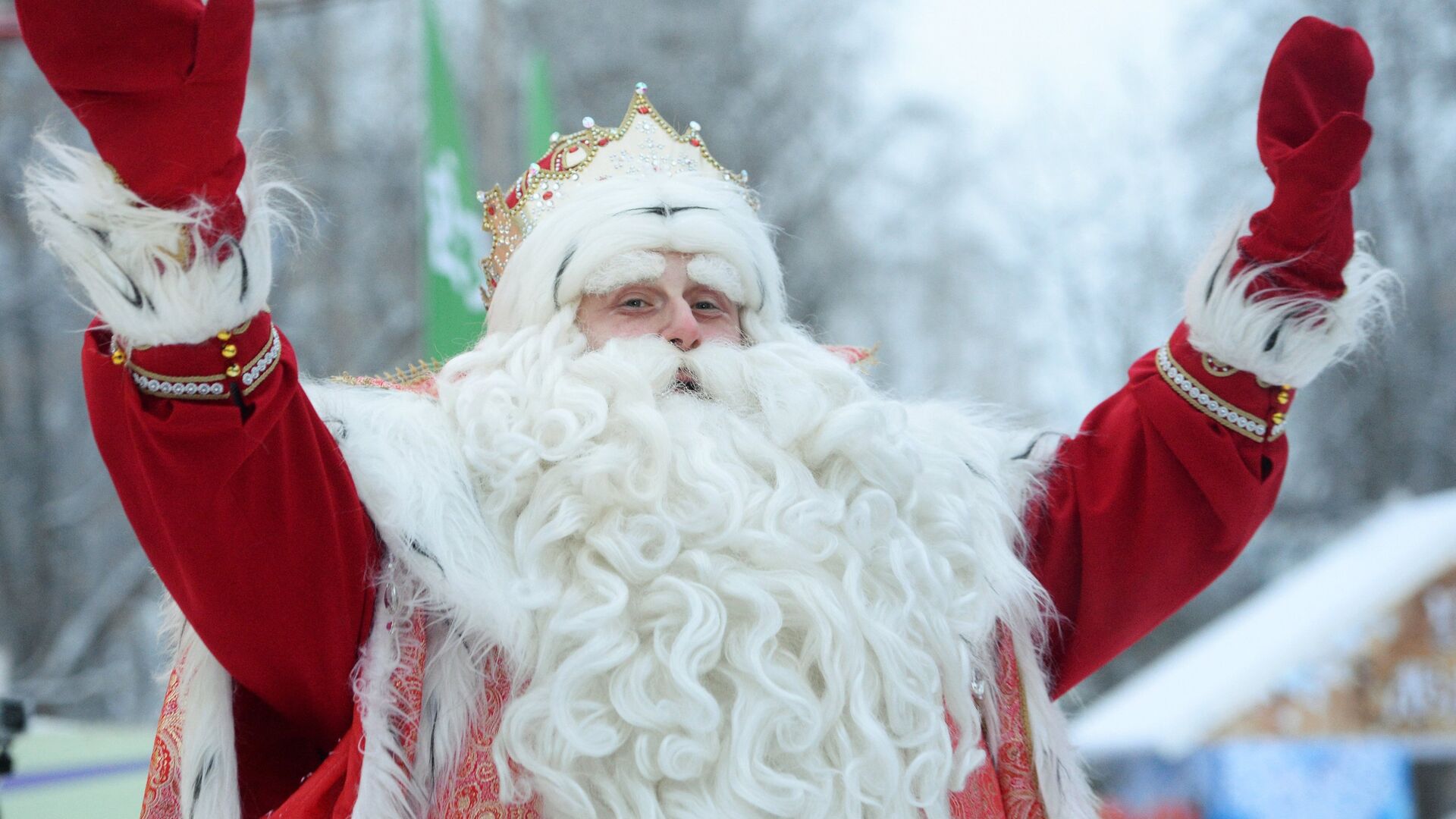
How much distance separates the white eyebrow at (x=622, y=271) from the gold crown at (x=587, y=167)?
0.24m

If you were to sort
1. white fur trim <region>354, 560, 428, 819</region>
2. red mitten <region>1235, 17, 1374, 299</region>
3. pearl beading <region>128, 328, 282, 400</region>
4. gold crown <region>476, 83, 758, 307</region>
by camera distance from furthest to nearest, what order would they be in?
gold crown <region>476, 83, 758, 307</region>
red mitten <region>1235, 17, 1374, 299</region>
white fur trim <region>354, 560, 428, 819</region>
pearl beading <region>128, 328, 282, 400</region>

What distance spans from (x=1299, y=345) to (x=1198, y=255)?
248 mm

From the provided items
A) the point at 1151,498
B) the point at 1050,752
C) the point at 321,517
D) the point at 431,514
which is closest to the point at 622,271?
the point at 431,514

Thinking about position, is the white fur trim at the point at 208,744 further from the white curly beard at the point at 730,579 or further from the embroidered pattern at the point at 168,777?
the white curly beard at the point at 730,579

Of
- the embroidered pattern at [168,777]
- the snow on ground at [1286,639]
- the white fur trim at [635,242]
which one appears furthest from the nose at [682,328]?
the snow on ground at [1286,639]

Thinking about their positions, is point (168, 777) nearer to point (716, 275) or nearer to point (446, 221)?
point (716, 275)

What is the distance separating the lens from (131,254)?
5.26ft

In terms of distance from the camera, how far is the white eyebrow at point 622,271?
2.34 meters

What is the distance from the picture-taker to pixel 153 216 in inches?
62.7

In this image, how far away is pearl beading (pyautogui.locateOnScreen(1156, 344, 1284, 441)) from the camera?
223 cm

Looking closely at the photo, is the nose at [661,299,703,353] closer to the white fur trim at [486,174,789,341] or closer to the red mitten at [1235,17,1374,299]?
the white fur trim at [486,174,789,341]

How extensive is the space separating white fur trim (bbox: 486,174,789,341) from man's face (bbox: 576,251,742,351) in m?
0.04

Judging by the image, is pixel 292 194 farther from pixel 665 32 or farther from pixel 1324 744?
pixel 665 32

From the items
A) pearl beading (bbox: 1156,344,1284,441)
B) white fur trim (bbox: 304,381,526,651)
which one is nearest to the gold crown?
white fur trim (bbox: 304,381,526,651)
